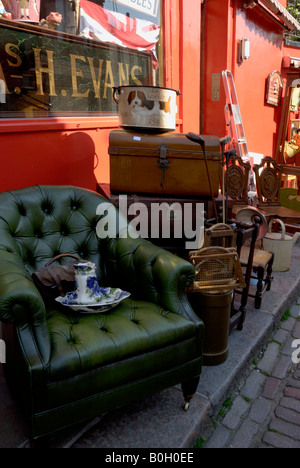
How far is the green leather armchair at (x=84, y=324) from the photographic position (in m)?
1.72

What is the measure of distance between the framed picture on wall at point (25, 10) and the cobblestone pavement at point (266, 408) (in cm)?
338

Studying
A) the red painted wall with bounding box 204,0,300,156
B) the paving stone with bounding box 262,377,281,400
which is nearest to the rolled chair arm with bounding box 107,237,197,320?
the paving stone with bounding box 262,377,281,400

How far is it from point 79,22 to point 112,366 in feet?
10.8

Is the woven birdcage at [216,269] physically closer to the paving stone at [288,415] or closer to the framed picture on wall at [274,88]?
the paving stone at [288,415]

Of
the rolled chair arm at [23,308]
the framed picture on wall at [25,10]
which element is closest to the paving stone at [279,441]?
the rolled chair arm at [23,308]

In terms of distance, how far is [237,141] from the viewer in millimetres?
6234

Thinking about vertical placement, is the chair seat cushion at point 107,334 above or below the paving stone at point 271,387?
above

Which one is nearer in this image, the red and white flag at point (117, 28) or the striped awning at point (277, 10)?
the red and white flag at point (117, 28)

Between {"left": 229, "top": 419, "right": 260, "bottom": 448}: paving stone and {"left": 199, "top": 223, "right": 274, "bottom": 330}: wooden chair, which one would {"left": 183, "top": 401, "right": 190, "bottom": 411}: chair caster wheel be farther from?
{"left": 199, "top": 223, "right": 274, "bottom": 330}: wooden chair

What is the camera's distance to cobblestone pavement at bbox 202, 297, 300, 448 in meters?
2.23

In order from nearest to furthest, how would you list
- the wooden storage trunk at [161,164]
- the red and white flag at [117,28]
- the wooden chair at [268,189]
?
the wooden storage trunk at [161,164], the red and white flag at [117,28], the wooden chair at [268,189]

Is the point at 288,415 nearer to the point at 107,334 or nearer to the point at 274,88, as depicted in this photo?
the point at 107,334

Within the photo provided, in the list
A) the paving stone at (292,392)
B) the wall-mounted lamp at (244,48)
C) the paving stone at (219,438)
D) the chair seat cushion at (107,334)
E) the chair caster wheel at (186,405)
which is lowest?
the paving stone at (292,392)

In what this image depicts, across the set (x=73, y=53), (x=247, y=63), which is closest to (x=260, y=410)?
(x=73, y=53)
